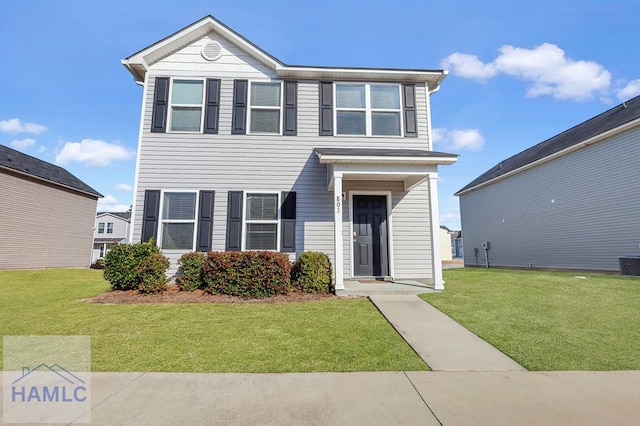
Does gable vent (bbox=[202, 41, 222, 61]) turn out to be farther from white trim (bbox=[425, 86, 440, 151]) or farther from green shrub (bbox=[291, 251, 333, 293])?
green shrub (bbox=[291, 251, 333, 293])

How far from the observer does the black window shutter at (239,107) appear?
8430 millimetres

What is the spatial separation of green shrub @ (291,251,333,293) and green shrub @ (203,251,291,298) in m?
0.32

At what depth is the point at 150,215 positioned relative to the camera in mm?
7938

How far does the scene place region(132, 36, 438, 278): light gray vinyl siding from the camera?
26.8 feet

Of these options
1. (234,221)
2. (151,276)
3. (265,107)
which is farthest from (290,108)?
(151,276)

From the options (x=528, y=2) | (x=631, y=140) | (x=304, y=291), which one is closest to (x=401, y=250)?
(x=304, y=291)

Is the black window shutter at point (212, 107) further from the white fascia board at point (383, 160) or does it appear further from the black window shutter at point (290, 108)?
the white fascia board at point (383, 160)

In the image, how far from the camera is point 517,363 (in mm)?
3410

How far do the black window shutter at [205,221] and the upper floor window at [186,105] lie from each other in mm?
1892

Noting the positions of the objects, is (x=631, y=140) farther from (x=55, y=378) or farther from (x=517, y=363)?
(x=55, y=378)

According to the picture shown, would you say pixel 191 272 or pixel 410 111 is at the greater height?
pixel 410 111

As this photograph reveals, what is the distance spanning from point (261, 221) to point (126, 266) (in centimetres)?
320

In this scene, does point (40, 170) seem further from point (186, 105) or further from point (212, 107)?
point (212, 107)

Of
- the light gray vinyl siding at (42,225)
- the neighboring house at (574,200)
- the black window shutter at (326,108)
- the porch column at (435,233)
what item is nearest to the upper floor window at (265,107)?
the black window shutter at (326,108)
